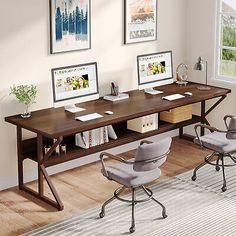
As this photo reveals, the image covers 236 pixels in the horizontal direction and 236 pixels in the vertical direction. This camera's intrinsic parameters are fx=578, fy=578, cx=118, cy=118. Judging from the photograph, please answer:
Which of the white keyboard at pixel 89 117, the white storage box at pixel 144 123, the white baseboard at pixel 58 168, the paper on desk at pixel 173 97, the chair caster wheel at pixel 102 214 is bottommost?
the chair caster wheel at pixel 102 214

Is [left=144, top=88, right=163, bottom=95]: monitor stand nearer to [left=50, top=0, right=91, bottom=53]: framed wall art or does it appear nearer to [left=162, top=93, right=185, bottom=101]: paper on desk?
[left=162, top=93, right=185, bottom=101]: paper on desk

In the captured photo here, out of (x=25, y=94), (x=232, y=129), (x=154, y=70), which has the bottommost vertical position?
(x=232, y=129)

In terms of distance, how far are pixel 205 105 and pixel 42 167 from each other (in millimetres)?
2532

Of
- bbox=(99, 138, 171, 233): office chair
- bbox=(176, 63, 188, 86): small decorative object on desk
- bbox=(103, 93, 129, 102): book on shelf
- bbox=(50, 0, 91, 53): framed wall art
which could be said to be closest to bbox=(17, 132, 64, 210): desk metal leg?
bbox=(99, 138, 171, 233): office chair

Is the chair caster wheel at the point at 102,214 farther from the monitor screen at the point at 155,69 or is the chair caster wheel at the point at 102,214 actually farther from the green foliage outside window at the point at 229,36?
the green foliage outside window at the point at 229,36

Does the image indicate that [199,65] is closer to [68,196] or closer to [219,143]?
[219,143]

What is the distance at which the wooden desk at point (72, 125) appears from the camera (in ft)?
16.8

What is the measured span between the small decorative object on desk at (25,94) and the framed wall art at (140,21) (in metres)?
1.38

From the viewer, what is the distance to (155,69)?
20.8ft

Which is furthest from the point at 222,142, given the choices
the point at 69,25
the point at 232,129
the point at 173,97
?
the point at 69,25

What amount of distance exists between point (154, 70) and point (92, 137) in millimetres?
1241

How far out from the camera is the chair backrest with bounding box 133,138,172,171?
4.45 m

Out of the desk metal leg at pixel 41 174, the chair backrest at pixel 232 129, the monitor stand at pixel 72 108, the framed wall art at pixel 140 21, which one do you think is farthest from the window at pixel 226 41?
the desk metal leg at pixel 41 174

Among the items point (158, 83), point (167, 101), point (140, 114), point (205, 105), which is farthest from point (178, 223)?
point (205, 105)
